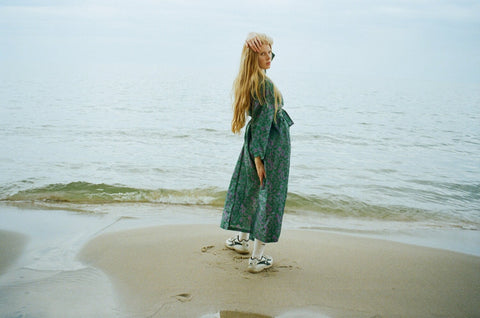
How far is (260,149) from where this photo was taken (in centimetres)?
344

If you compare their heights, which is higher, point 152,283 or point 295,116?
point 295,116

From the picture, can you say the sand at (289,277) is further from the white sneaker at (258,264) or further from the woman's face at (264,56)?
the woman's face at (264,56)

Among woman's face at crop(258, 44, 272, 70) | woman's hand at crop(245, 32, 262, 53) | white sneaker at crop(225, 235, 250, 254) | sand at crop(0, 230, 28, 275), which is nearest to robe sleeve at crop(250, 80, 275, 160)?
woman's face at crop(258, 44, 272, 70)

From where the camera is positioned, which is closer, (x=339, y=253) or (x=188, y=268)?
(x=188, y=268)

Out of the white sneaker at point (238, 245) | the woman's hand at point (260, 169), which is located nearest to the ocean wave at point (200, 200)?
the white sneaker at point (238, 245)

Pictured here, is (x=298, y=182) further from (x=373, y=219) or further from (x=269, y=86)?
(x=269, y=86)

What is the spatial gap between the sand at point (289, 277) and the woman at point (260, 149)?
39 centimetres

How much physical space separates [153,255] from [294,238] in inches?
63.4

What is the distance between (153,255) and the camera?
13.2 feet

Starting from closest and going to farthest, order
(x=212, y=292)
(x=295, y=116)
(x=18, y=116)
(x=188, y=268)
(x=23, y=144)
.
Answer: (x=212, y=292), (x=188, y=268), (x=23, y=144), (x=18, y=116), (x=295, y=116)

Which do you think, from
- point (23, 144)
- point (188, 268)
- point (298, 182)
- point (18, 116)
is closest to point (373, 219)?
point (298, 182)

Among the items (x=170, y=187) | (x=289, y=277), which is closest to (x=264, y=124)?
(x=289, y=277)

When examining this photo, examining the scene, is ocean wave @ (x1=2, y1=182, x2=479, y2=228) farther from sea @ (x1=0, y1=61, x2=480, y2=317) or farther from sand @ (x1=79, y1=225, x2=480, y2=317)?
sand @ (x1=79, y1=225, x2=480, y2=317)

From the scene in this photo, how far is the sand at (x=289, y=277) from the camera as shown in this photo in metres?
3.07
